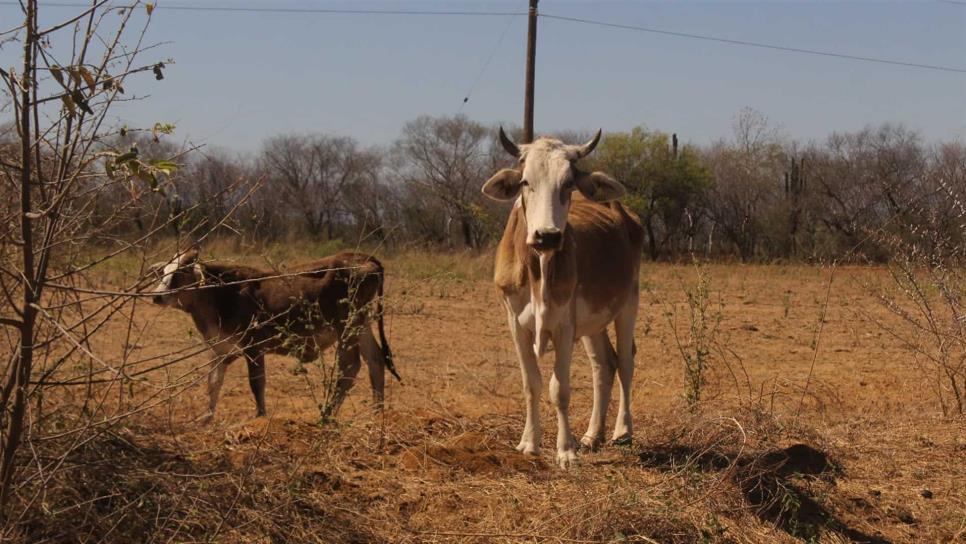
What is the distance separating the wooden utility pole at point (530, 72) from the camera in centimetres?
1998

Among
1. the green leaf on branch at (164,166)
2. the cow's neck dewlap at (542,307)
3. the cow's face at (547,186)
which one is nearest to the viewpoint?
the green leaf on branch at (164,166)

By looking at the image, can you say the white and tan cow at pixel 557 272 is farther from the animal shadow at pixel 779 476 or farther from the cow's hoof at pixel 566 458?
the animal shadow at pixel 779 476

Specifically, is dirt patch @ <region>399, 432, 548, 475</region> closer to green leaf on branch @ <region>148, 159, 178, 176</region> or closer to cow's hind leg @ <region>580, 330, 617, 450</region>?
cow's hind leg @ <region>580, 330, 617, 450</region>

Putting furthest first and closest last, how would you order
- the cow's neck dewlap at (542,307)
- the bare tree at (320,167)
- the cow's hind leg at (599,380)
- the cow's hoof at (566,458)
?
the bare tree at (320,167), the cow's hind leg at (599,380), the cow's neck dewlap at (542,307), the cow's hoof at (566,458)

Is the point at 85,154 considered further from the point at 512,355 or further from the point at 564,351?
the point at 512,355

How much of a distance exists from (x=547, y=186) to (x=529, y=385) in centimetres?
136

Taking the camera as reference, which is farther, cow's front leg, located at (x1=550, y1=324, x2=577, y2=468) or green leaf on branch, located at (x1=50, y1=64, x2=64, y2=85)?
cow's front leg, located at (x1=550, y1=324, x2=577, y2=468)

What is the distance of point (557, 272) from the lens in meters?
6.69

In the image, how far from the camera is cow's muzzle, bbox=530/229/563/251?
20.3 feet

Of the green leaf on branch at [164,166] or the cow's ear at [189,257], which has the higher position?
the green leaf on branch at [164,166]

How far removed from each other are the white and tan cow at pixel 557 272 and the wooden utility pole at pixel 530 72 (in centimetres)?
1235

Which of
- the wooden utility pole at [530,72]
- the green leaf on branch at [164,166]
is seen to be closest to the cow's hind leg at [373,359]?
the green leaf on branch at [164,166]

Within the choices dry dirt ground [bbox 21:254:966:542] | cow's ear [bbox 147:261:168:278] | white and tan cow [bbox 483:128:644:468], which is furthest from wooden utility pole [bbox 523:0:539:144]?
cow's ear [bbox 147:261:168:278]

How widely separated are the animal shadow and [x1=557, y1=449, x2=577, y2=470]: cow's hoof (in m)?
0.45
